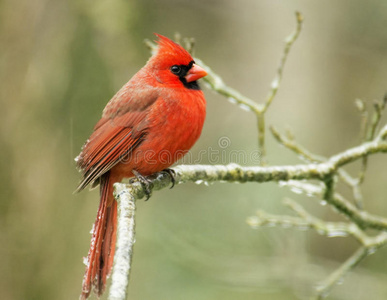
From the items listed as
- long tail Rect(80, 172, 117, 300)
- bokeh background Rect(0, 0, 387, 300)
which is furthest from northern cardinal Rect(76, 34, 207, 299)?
bokeh background Rect(0, 0, 387, 300)

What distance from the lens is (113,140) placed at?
3467mm

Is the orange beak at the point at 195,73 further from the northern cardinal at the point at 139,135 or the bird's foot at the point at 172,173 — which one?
the bird's foot at the point at 172,173

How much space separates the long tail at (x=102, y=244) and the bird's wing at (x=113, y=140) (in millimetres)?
158

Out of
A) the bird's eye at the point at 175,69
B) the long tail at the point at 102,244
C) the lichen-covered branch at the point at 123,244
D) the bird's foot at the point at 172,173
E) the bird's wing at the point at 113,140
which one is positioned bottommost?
the lichen-covered branch at the point at 123,244

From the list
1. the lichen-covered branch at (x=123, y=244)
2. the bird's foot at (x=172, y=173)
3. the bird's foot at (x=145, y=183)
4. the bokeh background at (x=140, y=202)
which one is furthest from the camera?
the bokeh background at (x=140, y=202)

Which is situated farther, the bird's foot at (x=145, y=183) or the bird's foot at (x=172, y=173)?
the bird's foot at (x=172, y=173)

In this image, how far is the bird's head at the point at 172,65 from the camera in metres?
3.69

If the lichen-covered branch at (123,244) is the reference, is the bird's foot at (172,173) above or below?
above

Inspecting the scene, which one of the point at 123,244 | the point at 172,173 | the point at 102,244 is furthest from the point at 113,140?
the point at 123,244

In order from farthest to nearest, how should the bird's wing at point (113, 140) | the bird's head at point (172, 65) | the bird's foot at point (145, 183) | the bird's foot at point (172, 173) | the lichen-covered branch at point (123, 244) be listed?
the bird's head at point (172, 65)
the bird's wing at point (113, 140)
the bird's foot at point (172, 173)
the bird's foot at point (145, 183)
the lichen-covered branch at point (123, 244)

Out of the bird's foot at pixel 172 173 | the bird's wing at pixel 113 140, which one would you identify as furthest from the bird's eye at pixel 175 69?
the bird's foot at pixel 172 173

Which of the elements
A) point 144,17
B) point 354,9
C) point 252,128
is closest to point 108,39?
point 144,17

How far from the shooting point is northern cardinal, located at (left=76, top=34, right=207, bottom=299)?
328 cm

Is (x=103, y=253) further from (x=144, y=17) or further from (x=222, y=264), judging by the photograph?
(x=144, y=17)
